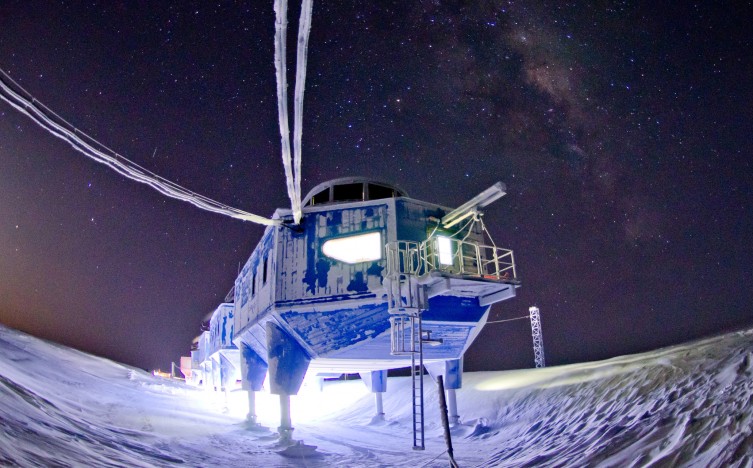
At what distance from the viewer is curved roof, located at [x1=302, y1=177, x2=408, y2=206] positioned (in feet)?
55.0

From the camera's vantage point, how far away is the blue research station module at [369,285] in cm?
1312

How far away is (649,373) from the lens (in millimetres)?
11523

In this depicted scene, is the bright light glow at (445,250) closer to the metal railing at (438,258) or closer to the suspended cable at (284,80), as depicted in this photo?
the metal railing at (438,258)

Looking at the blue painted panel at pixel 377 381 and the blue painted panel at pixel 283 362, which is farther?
the blue painted panel at pixel 377 381

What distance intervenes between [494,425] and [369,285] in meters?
8.12

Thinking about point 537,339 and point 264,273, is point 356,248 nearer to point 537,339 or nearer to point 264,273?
point 264,273

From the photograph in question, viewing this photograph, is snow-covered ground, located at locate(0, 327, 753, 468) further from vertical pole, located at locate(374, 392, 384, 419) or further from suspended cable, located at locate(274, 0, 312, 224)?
suspended cable, located at locate(274, 0, 312, 224)

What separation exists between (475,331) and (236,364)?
22408mm

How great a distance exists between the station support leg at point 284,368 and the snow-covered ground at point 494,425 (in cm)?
117

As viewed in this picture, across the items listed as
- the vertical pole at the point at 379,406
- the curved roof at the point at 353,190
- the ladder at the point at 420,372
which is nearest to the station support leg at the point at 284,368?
the ladder at the point at 420,372

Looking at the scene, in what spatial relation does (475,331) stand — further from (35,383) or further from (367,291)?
(35,383)

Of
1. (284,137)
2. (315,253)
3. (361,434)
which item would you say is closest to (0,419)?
(284,137)

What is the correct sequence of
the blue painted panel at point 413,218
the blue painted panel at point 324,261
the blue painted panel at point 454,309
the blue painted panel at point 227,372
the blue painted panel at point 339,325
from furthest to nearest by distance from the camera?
the blue painted panel at point 227,372 < the blue painted panel at point 413,218 < the blue painted panel at point 454,309 < the blue painted panel at point 324,261 < the blue painted panel at point 339,325

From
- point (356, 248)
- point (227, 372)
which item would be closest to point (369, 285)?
point (356, 248)
